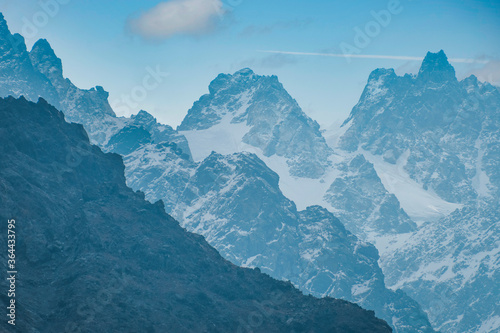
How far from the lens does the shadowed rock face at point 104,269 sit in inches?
6038

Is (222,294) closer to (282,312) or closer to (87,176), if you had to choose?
(282,312)

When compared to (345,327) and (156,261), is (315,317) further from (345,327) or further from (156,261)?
(156,261)

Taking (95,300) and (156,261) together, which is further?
(156,261)

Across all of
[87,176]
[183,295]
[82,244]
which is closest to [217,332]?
[183,295]

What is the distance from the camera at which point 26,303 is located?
474ft

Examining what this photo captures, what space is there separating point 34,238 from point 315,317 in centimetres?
6794

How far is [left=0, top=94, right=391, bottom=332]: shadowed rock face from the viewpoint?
153 metres

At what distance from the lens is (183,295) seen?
176m

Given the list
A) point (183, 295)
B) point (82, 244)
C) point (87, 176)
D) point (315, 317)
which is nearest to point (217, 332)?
point (183, 295)

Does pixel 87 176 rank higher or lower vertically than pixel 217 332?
higher

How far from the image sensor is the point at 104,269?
6560 inches

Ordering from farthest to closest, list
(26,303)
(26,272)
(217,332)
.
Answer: (217,332) < (26,272) < (26,303)

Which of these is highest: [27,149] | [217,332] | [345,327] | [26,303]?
[27,149]

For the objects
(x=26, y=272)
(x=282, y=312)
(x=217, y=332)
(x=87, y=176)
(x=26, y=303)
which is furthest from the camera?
(x=87, y=176)
